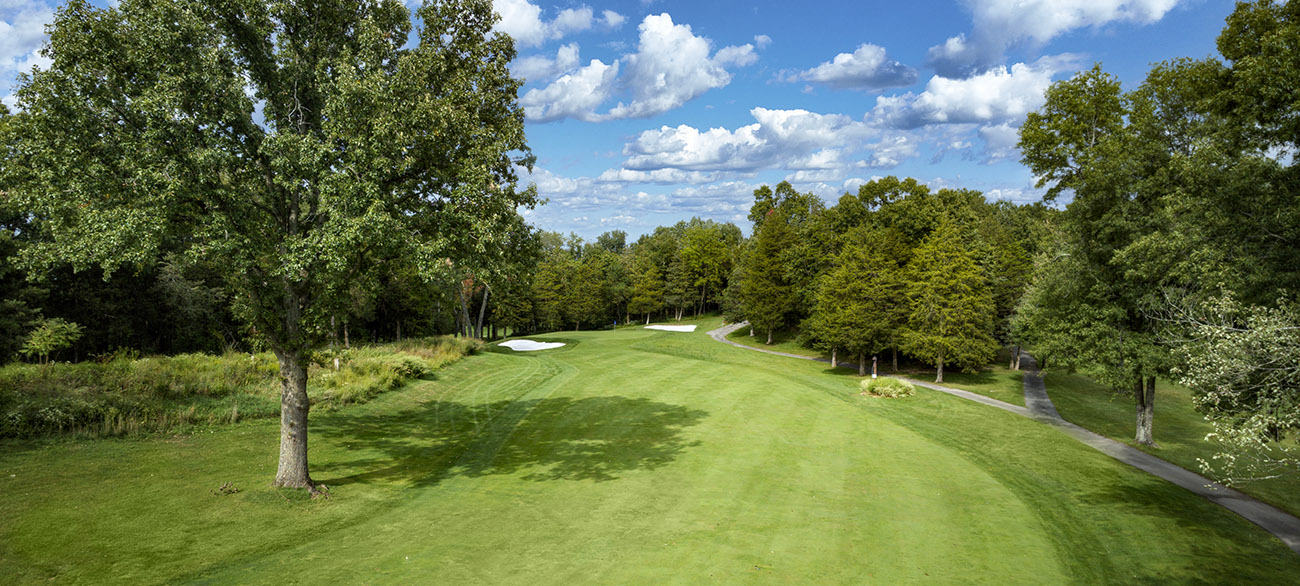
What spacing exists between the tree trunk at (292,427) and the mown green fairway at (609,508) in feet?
1.54

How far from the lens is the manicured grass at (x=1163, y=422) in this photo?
56.0ft

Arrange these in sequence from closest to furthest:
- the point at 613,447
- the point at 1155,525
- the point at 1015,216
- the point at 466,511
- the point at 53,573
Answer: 1. the point at 53,573
2. the point at 466,511
3. the point at 1155,525
4. the point at 613,447
5. the point at 1015,216

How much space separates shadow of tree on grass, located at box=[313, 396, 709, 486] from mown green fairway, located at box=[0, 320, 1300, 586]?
109 mm

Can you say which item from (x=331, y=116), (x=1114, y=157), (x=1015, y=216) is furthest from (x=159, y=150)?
(x=1015, y=216)

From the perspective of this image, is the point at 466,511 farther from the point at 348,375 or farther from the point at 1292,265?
the point at 1292,265

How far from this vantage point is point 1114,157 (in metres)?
21.2

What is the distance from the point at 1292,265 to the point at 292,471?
2088 cm

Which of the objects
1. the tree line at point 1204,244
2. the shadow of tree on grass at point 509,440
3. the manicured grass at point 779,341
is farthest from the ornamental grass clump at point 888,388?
the manicured grass at point 779,341

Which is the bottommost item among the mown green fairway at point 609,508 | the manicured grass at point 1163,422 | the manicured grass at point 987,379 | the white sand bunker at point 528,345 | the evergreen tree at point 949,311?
the manicured grass at point 1163,422

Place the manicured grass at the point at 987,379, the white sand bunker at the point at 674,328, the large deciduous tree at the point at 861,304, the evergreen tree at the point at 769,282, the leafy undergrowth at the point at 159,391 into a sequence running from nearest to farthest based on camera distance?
the leafy undergrowth at the point at 159,391
the manicured grass at the point at 987,379
the large deciduous tree at the point at 861,304
the evergreen tree at the point at 769,282
the white sand bunker at the point at 674,328

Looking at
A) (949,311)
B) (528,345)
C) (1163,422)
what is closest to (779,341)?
(949,311)

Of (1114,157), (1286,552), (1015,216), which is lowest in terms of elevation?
(1286,552)

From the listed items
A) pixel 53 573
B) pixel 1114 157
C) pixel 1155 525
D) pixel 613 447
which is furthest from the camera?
pixel 1114 157

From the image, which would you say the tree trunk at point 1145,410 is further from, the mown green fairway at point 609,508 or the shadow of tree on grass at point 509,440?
the shadow of tree on grass at point 509,440
